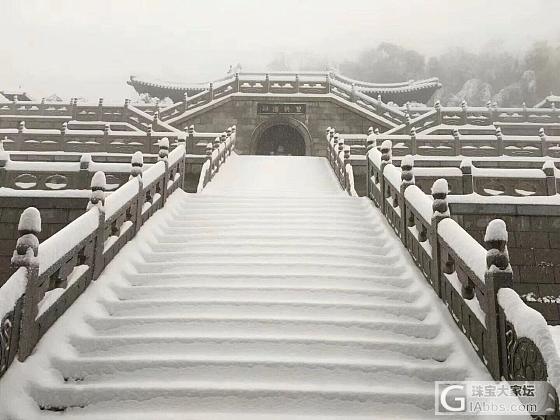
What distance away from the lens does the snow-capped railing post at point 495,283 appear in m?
3.43

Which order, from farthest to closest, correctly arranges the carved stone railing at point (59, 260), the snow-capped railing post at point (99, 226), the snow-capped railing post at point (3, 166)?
the snow-capped railing post at point (3, 166) < the snow-capped railing post at point (99, 226) < the carved stone railing at point (59, 260)

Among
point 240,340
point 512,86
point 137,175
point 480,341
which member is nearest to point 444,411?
point 480,341

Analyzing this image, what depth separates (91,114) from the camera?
21938 mm

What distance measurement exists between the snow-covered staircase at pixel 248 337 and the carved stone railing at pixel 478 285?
0.61 ft

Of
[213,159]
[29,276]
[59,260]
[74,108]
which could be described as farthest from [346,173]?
[74,108]

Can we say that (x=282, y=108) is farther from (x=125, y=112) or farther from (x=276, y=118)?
(x=125, y=112)

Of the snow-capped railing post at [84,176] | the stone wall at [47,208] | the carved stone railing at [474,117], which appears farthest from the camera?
the carved stone railing at [474,117]

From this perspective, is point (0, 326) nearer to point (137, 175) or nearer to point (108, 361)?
point (108, 361)

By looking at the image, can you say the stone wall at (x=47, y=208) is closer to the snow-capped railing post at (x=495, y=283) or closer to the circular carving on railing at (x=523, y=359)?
the snow-capped railing post at (x=495, y=283)

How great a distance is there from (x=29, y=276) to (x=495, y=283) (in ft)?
12.8

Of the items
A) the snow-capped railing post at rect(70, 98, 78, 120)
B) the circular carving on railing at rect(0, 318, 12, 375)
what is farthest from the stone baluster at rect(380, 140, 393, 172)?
the snow-capped railing post at rect(70, 98, 78, 120)

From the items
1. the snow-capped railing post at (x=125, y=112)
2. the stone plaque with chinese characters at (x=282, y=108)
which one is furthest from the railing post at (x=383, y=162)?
the snow-capped railing post at (x=125, y=112)

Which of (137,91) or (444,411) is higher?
(137,91)

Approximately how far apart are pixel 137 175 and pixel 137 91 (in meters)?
27.5
